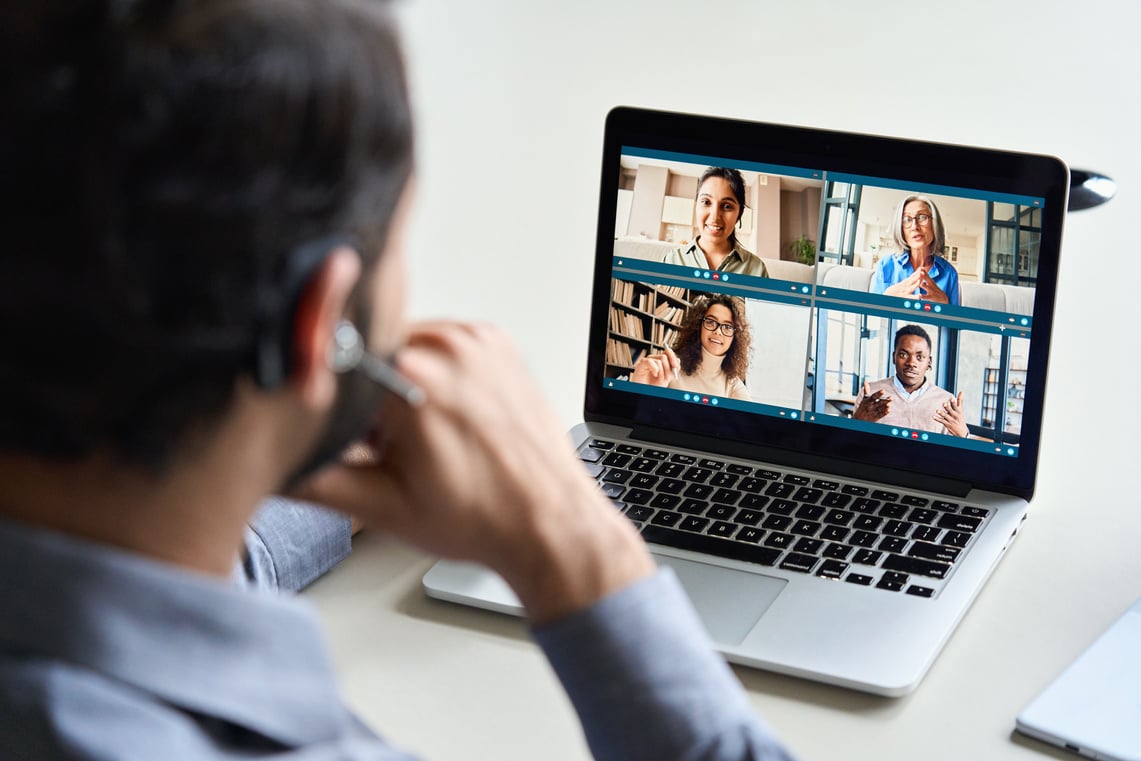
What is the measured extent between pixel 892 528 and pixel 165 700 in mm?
643

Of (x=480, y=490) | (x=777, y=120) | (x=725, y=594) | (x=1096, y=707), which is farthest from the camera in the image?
(x=777, y=120)

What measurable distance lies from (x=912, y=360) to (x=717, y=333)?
0.52ft

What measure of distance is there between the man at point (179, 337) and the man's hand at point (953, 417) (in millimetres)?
565

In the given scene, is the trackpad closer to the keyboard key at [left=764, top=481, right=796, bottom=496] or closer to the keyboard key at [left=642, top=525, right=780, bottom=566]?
the keyboard key at [left=642, top=525, right=780, bottom=566]

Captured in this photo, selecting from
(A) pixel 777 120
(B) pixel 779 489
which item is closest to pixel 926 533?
(B) pixel 779 489

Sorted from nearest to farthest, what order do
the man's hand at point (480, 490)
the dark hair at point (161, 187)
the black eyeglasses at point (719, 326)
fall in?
the dark hair at point (161, 187) < the man's hand at point (480, 490) < the black eyeglasses at point (719, 326)

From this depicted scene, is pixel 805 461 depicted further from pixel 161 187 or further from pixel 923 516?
pixel 161 187

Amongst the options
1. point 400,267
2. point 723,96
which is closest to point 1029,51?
point 723,96

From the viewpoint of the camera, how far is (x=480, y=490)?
0.62m

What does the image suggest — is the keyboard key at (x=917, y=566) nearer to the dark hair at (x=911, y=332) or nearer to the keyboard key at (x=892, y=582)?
the keyboard key at (x=892, y=582)

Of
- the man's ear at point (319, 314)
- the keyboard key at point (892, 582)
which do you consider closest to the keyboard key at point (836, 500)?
the keyboard key at point (892, 582)

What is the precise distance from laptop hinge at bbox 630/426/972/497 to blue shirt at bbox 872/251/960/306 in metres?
0.15

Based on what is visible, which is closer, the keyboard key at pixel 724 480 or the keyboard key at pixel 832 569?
the keyboard key at pixel 832 569

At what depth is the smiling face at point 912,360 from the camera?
101 centimetres
